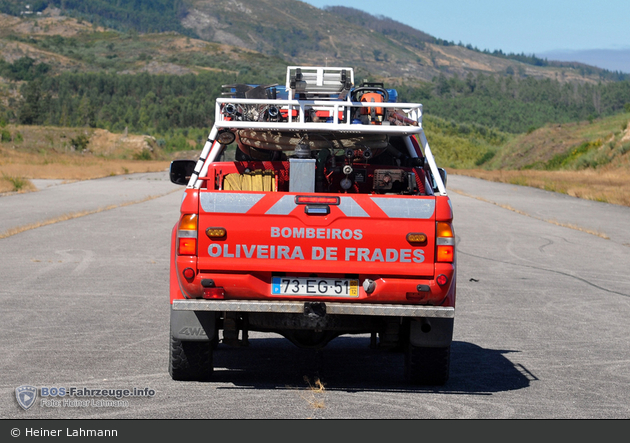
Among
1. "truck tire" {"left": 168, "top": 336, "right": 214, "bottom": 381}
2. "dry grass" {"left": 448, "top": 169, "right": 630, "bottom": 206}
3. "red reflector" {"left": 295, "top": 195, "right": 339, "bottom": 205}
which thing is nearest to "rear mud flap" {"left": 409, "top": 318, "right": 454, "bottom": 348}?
"red reflector" {"left": 295, "top": 195, "right": 339, "bottom": 205}

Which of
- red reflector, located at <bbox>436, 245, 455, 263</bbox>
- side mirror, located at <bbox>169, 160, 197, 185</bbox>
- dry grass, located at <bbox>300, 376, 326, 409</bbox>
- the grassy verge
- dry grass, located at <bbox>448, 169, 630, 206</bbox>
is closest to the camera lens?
dry grass, located at <bbox>300, 376, 326, 409</bbox>

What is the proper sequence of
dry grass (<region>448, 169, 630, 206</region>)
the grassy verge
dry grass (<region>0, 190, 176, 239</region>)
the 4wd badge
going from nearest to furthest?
the 4wd badge
dry grass (<region>0, 190, 176, 239</region>)
the grassy verge
dry grass (<region>448, 169, 630, 206</region>)

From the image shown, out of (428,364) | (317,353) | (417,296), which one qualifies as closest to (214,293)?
(417,296)

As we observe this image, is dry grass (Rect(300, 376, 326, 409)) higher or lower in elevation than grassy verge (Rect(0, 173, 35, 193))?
higher

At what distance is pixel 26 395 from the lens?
234 inches

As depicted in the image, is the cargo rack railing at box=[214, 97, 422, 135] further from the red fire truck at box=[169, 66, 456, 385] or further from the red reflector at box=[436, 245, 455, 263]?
the red reflector at box=[436, 245, 455, 263]

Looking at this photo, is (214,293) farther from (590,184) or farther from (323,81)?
(590,184)

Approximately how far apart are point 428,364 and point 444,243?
3.44 ft

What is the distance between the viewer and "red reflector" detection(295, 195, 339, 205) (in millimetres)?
5914

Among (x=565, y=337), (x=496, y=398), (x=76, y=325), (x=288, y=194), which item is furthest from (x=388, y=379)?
(x=76, y=325)

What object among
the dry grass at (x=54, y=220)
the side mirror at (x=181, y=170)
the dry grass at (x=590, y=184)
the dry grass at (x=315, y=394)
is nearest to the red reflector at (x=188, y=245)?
the dry grass at (x=315, y=394)

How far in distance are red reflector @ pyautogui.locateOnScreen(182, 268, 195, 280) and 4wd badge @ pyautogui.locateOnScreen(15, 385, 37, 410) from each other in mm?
1322
